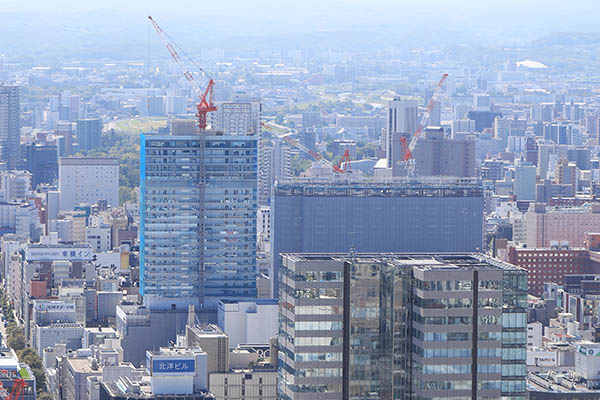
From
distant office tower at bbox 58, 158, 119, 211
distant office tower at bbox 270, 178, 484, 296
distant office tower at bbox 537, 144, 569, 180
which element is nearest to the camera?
distant office tower at bbox 270, 178, 484, 296

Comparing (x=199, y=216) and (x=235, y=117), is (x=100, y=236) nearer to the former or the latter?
(x=235, y=117)

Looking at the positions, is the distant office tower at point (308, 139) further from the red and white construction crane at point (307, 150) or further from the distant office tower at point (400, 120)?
the distant office tower at point (400, 120)

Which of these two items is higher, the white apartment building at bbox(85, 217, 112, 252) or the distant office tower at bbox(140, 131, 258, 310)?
the distant office tower at bbox(140, 131, 258, 310)

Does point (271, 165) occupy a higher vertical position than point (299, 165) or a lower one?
higher

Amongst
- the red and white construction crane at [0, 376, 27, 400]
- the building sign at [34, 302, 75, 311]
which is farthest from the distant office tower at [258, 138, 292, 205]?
the red and white construction crane at [0, 376, 27, 400]

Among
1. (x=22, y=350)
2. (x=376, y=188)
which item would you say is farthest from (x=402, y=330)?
(x=376, y=188)

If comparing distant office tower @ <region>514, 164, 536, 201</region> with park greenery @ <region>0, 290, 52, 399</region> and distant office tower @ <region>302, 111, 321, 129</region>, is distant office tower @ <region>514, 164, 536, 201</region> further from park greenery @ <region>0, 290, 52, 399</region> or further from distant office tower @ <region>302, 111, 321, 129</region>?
distant office tower @ <region>302, 111, 321, 129</region>

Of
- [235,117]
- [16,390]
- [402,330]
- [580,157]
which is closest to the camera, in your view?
[402,330]
